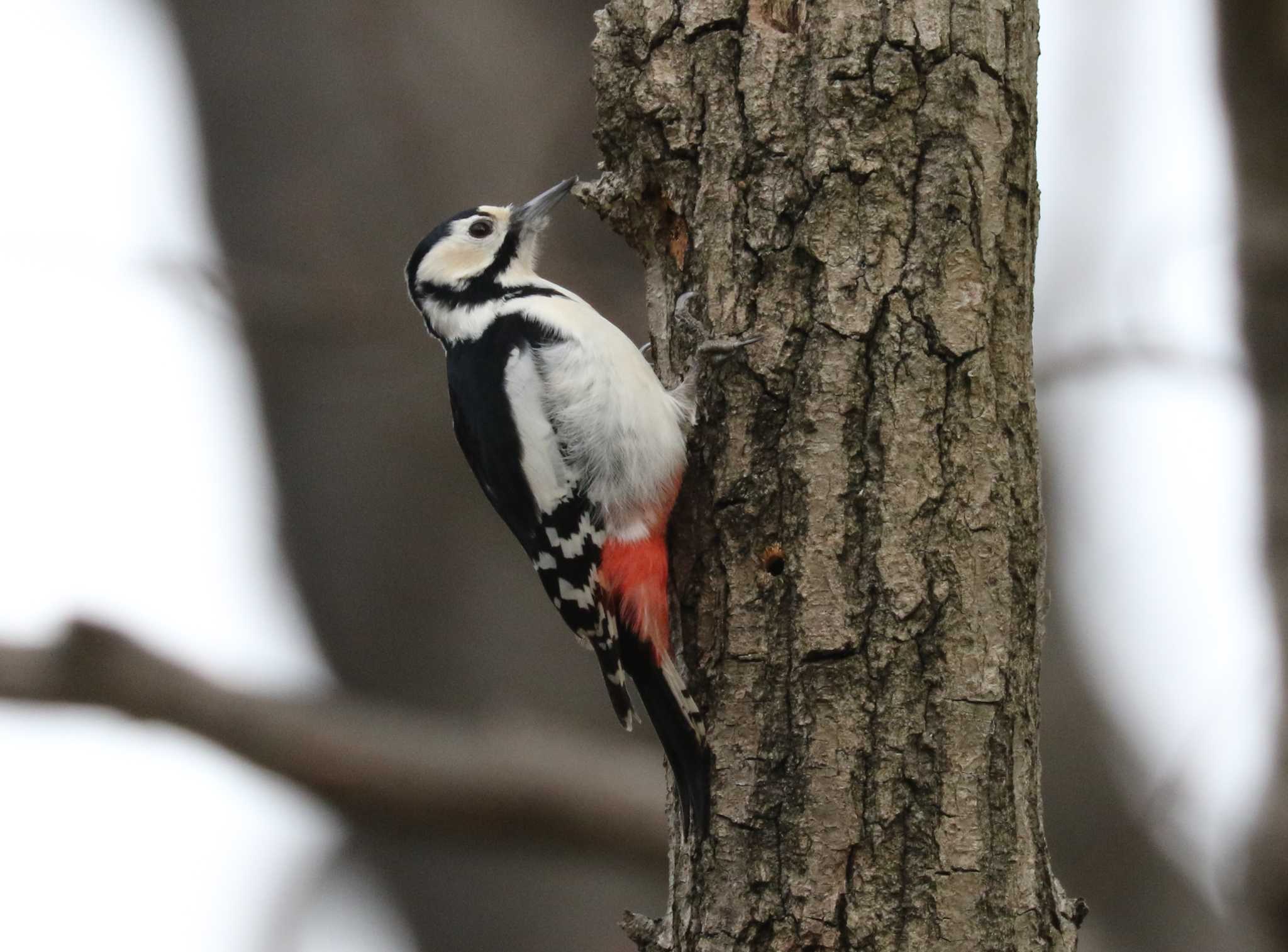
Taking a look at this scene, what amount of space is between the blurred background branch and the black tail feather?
1.97 meters

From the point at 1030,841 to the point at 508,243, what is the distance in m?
2.29

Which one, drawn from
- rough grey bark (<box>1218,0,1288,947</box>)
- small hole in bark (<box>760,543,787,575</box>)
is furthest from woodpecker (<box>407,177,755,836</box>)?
rough grey bark (<box>1218,0,1288,947</box>)

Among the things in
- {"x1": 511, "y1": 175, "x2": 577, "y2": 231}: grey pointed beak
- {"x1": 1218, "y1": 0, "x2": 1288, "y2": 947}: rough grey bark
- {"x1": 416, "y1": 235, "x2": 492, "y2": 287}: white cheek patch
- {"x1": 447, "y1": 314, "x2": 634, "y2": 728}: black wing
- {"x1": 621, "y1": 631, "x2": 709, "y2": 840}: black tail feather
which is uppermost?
{"x1": 1218, "y1": 0, "x2": 1288, "y2": 947}: rough grey bark

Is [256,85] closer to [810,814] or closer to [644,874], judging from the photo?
[644,874]

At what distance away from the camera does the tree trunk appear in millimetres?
2535

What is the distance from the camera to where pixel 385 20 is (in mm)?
5906

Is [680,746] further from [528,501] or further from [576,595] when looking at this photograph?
[528,501]

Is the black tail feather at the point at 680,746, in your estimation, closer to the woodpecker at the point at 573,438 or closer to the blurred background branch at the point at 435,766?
the woodpecker at the point at 573,438

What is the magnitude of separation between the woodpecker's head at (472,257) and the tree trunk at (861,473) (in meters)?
1.19

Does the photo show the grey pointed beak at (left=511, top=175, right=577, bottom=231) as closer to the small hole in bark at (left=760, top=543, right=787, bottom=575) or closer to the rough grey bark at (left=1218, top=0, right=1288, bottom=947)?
the small hole in bark at (left=760, top=543, right=787, bottom=575)

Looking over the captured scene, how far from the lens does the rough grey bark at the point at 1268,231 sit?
4672 millimetres

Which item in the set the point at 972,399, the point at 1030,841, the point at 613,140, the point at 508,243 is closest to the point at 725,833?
the point at 1030,841

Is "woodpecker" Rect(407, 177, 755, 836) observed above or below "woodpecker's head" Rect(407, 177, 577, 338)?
below

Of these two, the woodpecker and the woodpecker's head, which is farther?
the woodpecker's head
